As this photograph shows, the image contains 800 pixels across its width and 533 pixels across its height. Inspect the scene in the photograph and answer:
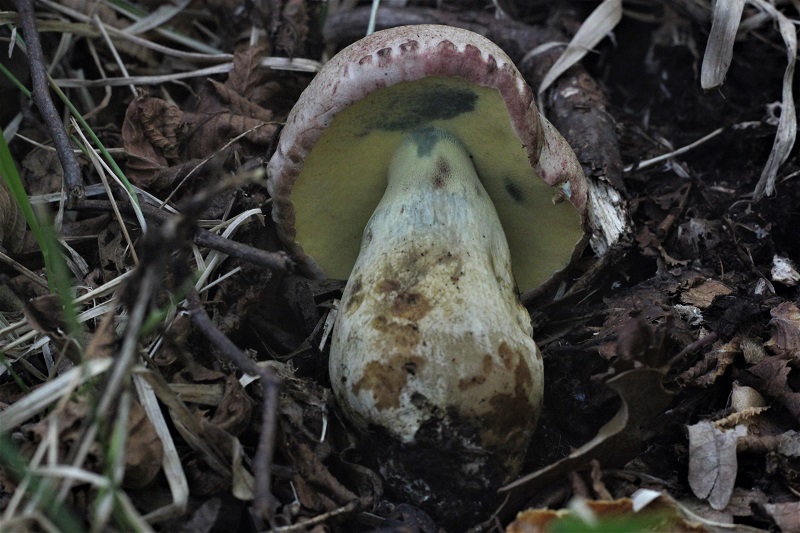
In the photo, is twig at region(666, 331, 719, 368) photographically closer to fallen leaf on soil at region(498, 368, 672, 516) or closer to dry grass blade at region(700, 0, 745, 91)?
fallen leaf on soil at region(498, 368, 672, 516)

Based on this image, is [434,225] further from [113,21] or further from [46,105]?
[113,21]

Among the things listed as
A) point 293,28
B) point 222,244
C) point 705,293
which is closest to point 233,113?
point 293,28

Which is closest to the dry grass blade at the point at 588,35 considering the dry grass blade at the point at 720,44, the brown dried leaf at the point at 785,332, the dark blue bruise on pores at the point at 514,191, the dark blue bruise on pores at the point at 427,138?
the dry grass blade at the point at 720,44

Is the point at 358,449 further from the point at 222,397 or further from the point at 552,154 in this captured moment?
the point at 552,154

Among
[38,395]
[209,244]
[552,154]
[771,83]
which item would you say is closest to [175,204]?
[209,244]

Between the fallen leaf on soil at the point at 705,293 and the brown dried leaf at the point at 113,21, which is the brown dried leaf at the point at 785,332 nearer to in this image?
the fallen leaf on soil at the point at 705,293

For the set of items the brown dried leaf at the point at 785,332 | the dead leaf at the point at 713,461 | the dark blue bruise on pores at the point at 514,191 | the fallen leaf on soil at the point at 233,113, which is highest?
the fallen leaf on soil at the point at 233,113
